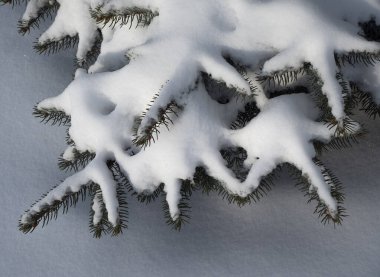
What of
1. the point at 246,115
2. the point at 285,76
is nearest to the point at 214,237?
the point at 246,115

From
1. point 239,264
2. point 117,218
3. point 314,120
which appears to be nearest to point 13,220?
point 117,218

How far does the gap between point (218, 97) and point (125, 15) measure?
1.38ft

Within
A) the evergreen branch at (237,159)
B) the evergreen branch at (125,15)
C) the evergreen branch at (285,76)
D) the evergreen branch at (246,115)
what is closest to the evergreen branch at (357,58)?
the evergreen branch at (285,76)

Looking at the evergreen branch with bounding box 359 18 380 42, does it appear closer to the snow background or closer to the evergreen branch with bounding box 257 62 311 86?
the evergreen branch with bounding box 257 62 311 86

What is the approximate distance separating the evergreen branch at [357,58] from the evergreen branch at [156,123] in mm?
522

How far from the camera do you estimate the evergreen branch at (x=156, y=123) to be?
1.33 meters

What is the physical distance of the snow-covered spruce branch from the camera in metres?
1.41

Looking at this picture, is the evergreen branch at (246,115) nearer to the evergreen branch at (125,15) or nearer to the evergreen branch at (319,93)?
the evergreen branch at (319,93)

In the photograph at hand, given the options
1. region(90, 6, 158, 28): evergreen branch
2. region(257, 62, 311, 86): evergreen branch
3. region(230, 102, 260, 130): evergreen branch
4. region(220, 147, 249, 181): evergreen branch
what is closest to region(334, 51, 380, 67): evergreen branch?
region(257, 62, 311, 86): evergreen branch

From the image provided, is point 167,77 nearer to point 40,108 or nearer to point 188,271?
point 40,108

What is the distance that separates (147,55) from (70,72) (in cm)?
83

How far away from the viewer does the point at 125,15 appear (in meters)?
1.47

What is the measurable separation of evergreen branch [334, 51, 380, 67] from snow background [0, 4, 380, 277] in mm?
437

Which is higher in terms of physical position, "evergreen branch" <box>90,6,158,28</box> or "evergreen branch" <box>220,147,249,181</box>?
"evergreen branch" <box>90,6,158,28</box>
